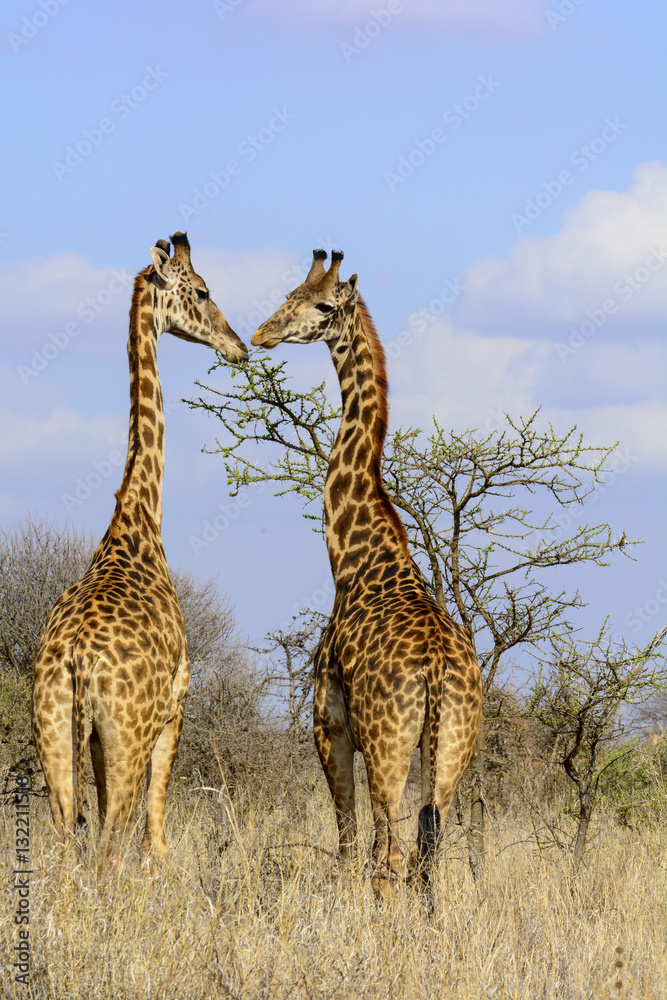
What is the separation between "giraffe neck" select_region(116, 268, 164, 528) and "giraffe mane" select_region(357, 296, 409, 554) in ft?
4.92

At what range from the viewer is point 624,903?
23.5 ft

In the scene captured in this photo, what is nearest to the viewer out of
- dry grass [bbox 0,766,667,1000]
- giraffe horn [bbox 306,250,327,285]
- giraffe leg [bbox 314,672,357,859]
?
dry grass [bbox 0,766,667,1000]

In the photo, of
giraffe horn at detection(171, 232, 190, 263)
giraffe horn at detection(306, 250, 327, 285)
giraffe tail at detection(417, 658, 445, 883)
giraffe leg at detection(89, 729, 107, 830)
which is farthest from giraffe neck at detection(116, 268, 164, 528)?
giraffe tail at detection(417, 658, 445, 883)

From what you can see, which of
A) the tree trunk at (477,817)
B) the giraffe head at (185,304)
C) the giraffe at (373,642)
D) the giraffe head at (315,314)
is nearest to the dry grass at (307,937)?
the giraffe at (373,642)

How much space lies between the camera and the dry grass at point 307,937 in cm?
472

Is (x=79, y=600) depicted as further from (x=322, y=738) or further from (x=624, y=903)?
(x=624, y=903)

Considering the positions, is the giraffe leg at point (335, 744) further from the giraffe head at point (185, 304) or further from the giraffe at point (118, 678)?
the giraffe head at point (185, 304)

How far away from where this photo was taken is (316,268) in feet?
26.3

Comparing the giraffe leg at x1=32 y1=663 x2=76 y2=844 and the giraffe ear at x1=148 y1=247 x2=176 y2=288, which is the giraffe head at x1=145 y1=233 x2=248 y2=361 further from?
the giraffe leg at x1=32 y1=663 x2=76 y2=844

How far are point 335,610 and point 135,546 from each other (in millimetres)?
1392

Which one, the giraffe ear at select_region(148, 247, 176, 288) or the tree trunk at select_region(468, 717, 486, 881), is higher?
the giraffe ear at select_region(148, 247, 176, 288)

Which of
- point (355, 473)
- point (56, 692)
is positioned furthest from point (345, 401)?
point (56, 692)

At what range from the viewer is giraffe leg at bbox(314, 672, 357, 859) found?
21.2 feet

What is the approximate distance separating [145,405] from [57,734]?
99.1 inches
